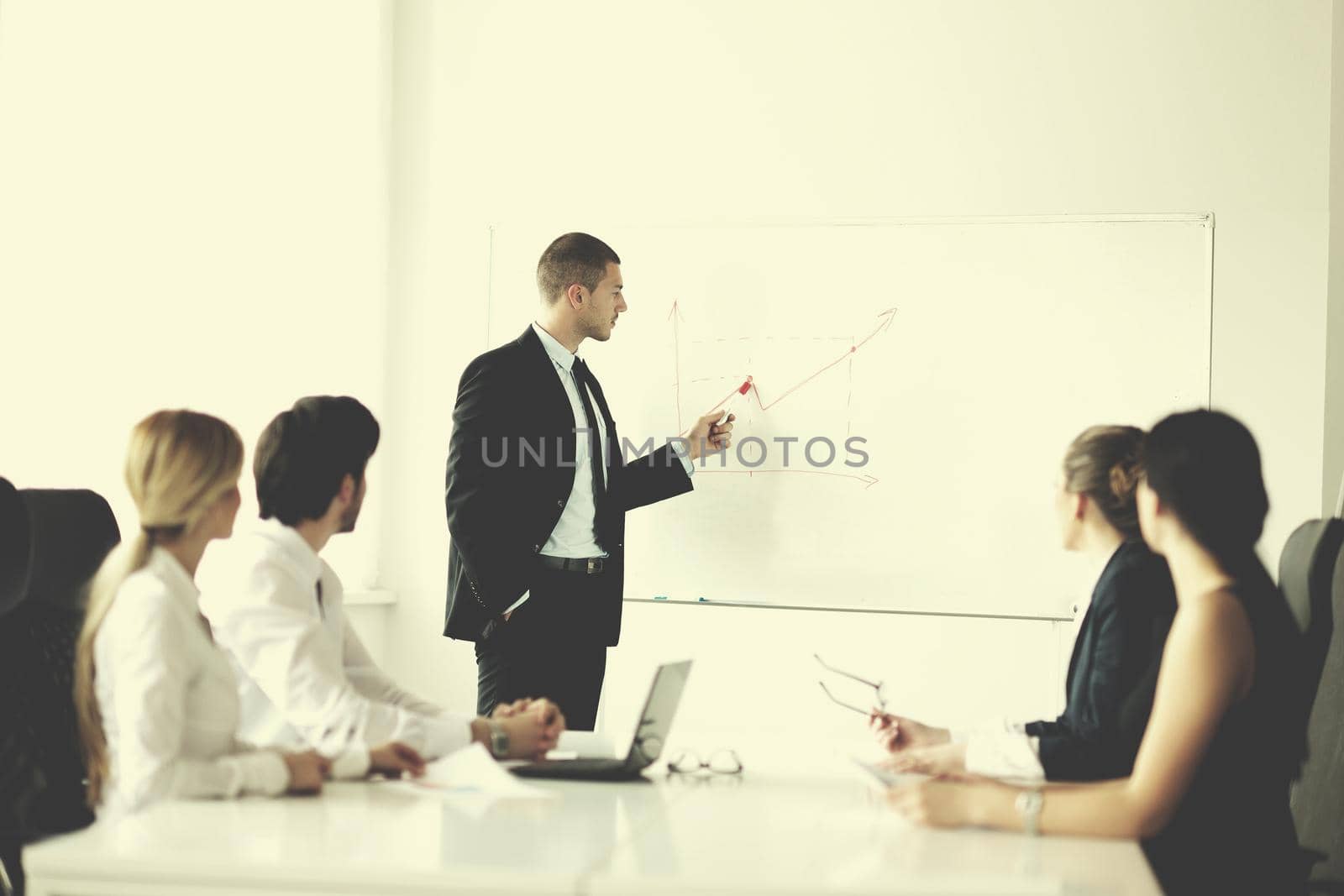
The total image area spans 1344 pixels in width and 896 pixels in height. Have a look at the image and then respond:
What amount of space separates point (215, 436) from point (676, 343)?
7.62 ft

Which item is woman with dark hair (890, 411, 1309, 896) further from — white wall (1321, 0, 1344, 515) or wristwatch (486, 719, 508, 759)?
white wall (1321, 0, 1344, 515)

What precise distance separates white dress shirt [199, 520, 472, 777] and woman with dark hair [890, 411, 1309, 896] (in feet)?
2.52

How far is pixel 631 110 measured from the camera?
427 cm

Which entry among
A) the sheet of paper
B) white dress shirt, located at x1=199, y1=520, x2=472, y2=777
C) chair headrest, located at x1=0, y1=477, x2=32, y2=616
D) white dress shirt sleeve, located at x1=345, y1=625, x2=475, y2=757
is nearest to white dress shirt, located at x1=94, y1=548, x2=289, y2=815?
white dress shirt, located at x1=199, y1=520, x2=472, y2=777

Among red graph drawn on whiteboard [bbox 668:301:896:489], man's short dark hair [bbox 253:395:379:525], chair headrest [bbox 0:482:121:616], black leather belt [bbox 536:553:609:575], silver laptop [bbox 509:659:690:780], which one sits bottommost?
silver laptop [bbox 509:659:690:780]

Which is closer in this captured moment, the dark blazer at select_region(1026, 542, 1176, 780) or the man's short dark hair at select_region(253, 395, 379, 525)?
the dark blazer at select_region(1026, 542, 1176, 780)

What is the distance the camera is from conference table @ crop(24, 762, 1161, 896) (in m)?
1.43

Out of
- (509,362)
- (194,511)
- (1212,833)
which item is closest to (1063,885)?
(1212,833)

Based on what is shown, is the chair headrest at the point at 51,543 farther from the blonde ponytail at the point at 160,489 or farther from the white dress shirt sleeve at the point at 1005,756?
the white dress shirt sleeve at the point at 1005,756

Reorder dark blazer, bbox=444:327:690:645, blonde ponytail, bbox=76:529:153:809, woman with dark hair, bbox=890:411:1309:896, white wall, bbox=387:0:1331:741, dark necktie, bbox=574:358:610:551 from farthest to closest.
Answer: white wall, bbox=387:0:1331:741 < dark necktie, bbox=574:358:610:551 < dark blazer, bbox=444:327:690:645 < blonde ponytail, bbox=76:529:153:809 < woman with dark hair, bbox=890:411:1309:896

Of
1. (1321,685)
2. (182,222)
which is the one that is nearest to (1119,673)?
(1321,685)

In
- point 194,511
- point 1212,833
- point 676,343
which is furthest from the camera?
point 676,343

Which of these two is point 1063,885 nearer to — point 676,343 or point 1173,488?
point 1173,488

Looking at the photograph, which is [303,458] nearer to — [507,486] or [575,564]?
[507,486]
